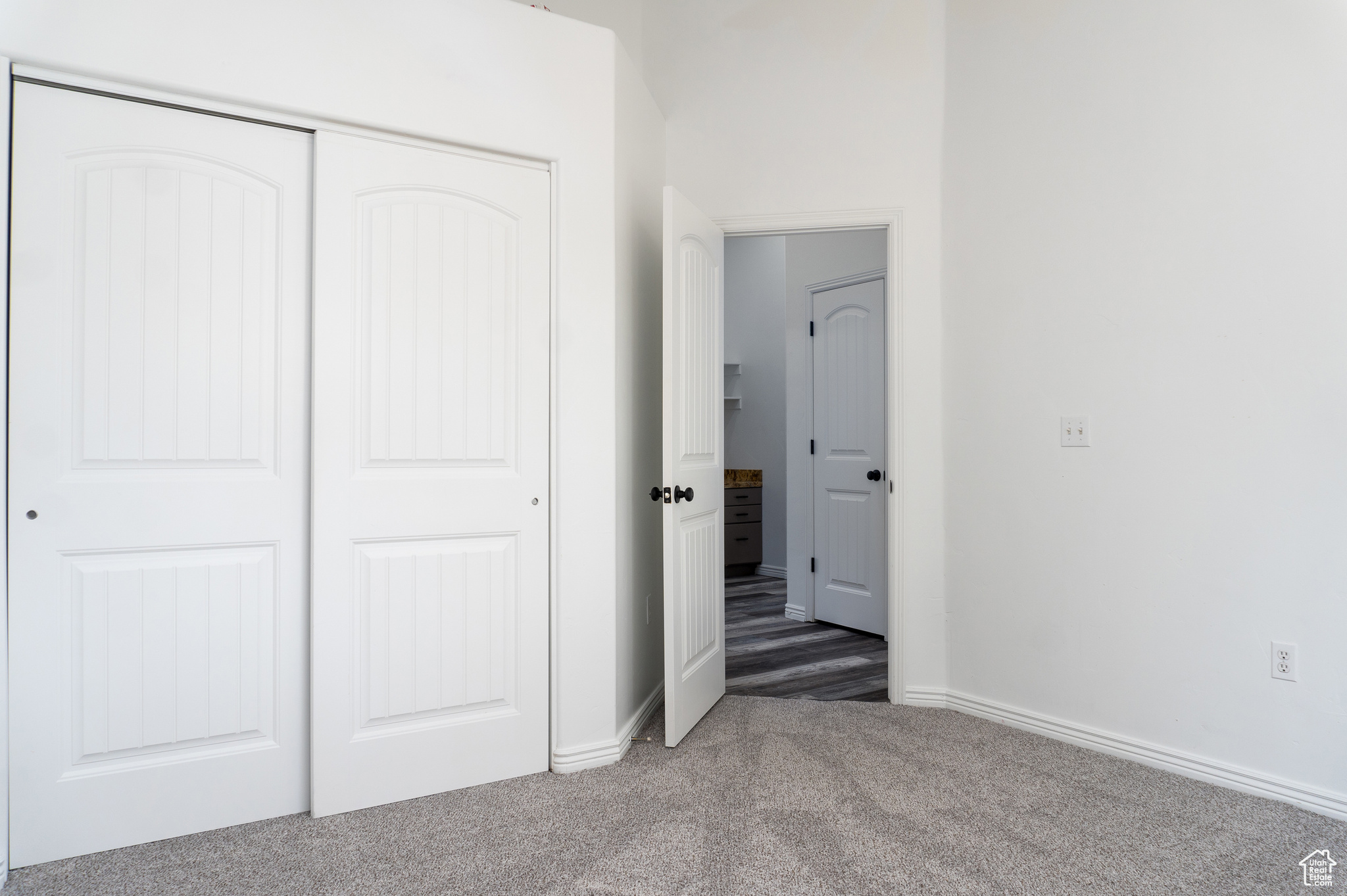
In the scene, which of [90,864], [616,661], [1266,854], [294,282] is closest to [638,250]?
[294,282]

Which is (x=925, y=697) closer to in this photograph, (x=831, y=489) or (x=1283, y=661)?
(x=1283, y=661)

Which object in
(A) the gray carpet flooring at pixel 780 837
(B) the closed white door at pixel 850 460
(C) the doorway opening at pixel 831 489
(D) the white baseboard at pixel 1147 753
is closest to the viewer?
(A) the gray carpet flooring at pixel 780 837

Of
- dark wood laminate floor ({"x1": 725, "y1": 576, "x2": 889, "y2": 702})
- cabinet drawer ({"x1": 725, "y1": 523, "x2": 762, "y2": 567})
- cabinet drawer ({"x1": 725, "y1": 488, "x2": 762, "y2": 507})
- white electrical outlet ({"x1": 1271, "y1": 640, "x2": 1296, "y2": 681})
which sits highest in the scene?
cabinet drawer ({"x1": 725, "y1": 488, "x2": 762, "y2": 507})

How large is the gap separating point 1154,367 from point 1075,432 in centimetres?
34

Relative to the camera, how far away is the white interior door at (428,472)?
221 cm

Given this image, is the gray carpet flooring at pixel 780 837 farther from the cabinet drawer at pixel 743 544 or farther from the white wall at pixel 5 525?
the cabinet drawer at pixel 743 544

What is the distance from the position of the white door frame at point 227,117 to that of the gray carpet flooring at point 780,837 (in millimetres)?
325

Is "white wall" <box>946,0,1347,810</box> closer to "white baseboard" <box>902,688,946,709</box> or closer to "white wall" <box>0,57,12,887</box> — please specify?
"white baseboard" <box>902,688,946,709</box>

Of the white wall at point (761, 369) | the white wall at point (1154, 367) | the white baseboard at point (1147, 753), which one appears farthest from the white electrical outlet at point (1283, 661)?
the white wall at point (761, 369)

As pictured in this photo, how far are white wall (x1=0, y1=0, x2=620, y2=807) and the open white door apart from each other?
212 millimetres

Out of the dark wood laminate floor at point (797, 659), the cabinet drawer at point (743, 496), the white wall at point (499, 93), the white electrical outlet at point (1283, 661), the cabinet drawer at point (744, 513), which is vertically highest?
the white wall at point (499, 93)

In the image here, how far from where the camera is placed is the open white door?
2668mm

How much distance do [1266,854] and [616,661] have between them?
6.41 ft

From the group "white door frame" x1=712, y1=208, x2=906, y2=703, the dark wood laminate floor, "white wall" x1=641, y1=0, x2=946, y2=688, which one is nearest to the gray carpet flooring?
"white door frame" x1=712, y1=208, x2=906, y2=703
